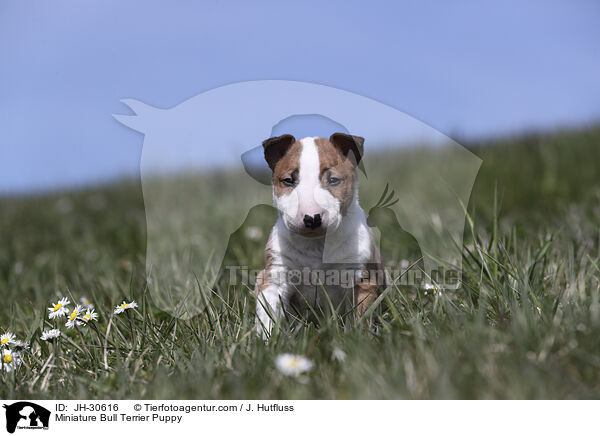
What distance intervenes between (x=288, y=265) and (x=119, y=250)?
3.23 m

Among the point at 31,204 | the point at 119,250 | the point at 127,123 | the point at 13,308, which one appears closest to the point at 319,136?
the point at 127,123

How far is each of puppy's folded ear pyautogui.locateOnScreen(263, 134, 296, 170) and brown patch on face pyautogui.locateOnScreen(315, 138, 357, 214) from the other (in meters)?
0.14

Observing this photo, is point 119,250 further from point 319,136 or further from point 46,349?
point 319,136

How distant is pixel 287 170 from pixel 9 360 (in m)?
1.65

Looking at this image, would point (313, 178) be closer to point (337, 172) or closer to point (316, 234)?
point (337, 172)

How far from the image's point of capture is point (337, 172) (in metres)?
2.32

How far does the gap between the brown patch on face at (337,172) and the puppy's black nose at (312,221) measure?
0.19 m

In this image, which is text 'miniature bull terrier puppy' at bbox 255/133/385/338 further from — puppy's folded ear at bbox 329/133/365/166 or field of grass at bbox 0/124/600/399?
Result: field of grass at bbox 0/124/600/399

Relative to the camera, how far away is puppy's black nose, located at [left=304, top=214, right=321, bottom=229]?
2162 mm

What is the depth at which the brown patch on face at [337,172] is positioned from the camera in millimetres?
2299
